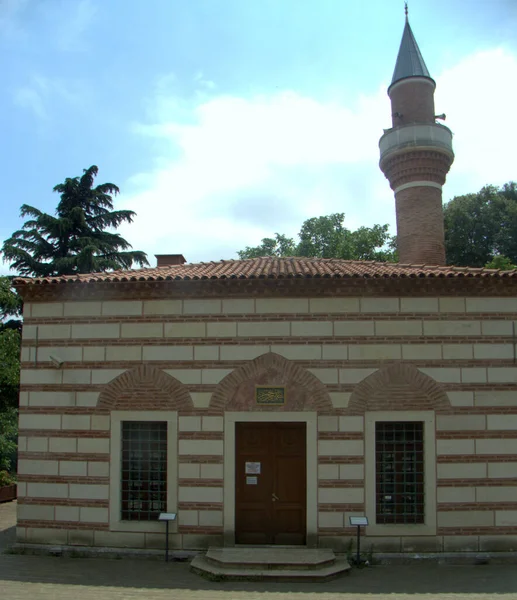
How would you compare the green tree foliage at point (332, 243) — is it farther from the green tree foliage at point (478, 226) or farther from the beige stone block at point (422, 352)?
the beige stone block at point (422, 352)

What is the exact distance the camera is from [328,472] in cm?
Result: 922

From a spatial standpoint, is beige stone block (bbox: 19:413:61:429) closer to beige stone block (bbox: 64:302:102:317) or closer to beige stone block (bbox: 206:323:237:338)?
beige stone block (bbox: 64:302:102:317)

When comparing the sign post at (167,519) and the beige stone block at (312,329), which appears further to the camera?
the beige stone block at (312,329)

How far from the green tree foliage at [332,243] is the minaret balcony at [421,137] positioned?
1394cm

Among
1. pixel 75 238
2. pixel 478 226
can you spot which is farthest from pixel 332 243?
pixel 75 238

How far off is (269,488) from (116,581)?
9.04ft

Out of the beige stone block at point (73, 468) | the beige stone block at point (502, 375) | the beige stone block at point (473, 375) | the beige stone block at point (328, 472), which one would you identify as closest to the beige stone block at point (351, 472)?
the beige stone block at point (328, 472)

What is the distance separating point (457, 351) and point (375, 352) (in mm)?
1373

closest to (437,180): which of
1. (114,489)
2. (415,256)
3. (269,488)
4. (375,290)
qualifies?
(415,256)

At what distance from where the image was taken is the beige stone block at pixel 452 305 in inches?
374

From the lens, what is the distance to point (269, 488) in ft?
31.0

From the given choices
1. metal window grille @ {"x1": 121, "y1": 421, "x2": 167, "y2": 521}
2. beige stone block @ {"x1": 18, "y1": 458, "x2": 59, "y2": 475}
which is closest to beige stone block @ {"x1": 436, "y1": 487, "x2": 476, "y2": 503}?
metal window grille @ {"x1": 121, "y1": 421, "x2": 167, "y2": 521}

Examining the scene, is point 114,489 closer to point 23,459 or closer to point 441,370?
point 23,459

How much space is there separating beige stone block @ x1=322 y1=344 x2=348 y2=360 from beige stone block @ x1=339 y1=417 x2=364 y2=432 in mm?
1007
